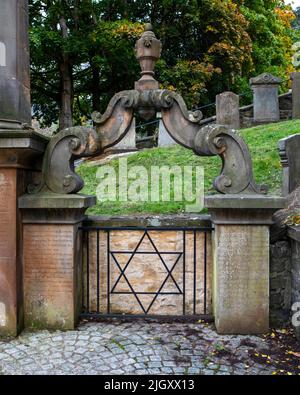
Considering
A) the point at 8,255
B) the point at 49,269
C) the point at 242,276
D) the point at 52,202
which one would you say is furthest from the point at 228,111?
the point at 8,255

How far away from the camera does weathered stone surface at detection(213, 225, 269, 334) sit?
4.88 m

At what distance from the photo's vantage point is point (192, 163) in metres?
9.93

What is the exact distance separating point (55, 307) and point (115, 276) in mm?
838

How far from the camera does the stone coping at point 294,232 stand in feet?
15.1

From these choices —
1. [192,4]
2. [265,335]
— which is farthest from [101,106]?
[265,335]

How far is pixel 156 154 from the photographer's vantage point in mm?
11086

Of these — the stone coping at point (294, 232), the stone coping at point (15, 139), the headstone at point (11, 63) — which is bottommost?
the stone coping at point (294, 232)

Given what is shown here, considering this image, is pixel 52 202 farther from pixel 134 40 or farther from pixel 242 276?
pixel 134 40

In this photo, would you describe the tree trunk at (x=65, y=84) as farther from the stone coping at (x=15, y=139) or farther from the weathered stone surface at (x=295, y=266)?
the weathered stone surface at (x=295, y=266)

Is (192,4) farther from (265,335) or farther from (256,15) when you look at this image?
(265,335)

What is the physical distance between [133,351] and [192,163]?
242 inches

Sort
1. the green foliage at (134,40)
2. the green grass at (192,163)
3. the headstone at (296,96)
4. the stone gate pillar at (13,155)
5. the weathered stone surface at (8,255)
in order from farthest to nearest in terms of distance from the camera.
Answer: the green foliage at (134,40), the headstone at (296,96), the green grass at (192,163), the weathered stone surface at (8,255), the stone gate pillar at (13,155)

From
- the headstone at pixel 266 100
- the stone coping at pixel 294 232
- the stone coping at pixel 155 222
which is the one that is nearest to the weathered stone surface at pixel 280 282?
the stone coping at pixel 294 232

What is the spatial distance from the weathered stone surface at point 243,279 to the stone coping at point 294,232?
10.8 inches
